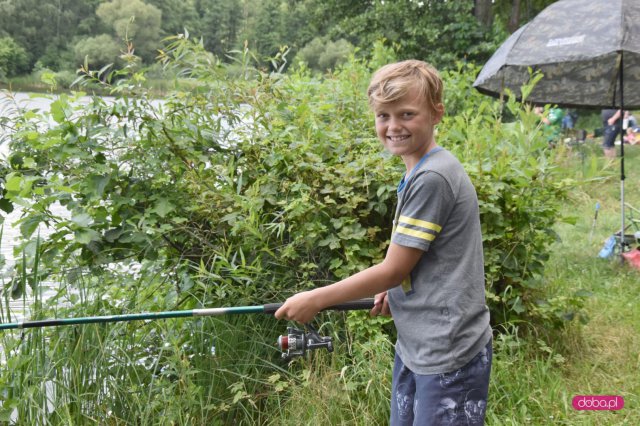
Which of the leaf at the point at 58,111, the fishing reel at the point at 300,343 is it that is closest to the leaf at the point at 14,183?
the leaf at the point at 58,111

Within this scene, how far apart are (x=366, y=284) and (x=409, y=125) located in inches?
18.6

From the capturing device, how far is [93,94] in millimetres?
3422

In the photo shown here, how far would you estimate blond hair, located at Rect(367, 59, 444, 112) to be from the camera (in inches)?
77.0

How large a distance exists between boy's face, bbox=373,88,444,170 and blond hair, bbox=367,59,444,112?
0.05 feet

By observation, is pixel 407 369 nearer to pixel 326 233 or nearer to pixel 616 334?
pixel 326 233

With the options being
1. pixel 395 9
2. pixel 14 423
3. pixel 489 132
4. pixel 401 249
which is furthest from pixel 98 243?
pixel 395 9

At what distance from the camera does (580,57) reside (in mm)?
5648

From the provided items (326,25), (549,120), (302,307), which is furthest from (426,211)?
(326,25)

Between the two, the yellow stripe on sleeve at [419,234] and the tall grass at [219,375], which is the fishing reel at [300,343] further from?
the tall grass at [219,375]

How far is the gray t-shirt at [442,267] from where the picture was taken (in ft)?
6.11

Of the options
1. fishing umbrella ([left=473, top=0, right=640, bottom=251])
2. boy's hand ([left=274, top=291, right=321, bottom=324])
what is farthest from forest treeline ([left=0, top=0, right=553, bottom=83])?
boy's hand ([left=274, top=291, right=321, bottom=324])

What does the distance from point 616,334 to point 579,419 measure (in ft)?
3.73

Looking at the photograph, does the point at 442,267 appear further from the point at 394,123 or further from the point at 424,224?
the point at 394,123

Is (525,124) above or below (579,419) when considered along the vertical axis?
above
